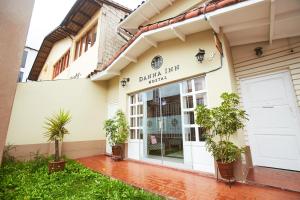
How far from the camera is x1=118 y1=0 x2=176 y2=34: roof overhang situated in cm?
753

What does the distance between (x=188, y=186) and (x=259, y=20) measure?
4405 millimetres

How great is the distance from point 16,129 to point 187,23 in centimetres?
727

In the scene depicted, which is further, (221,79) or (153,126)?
(153,126)

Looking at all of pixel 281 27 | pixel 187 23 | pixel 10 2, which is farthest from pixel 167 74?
pixel 10 2

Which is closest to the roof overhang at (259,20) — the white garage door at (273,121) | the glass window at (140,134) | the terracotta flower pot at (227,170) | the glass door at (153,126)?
the white garage door at (273,121)

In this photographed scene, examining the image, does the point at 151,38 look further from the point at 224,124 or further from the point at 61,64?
the point at 61,64

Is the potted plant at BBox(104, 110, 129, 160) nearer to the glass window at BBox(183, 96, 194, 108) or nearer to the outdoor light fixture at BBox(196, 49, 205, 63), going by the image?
the glass window at BBox(183, 96, 194, 108)

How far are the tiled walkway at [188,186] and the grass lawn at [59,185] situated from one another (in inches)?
16.1

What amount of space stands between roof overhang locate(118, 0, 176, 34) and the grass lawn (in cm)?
724

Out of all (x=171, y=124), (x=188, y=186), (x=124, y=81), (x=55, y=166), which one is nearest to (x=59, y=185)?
(x=55, y=166)

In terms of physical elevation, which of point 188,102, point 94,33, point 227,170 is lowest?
point 227,170

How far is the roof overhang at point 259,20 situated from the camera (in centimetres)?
368

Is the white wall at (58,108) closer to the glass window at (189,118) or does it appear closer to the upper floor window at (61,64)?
the glass window at (189,118)

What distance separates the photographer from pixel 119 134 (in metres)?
6.95
